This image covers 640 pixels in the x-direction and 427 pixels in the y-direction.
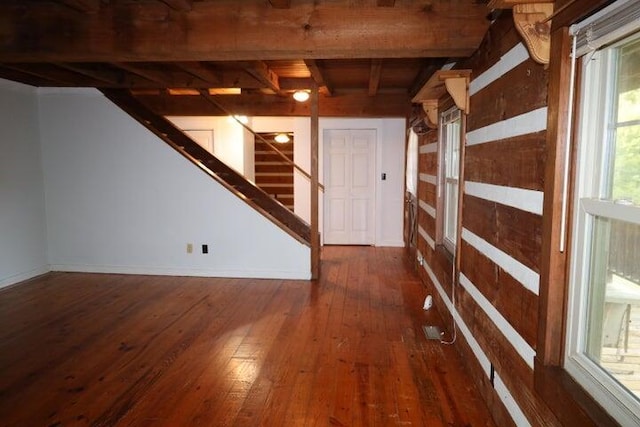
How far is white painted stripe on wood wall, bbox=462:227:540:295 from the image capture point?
169 cm

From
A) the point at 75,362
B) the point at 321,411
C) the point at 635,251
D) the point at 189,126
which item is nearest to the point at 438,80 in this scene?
the point at 635,251

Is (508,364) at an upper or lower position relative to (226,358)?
upper

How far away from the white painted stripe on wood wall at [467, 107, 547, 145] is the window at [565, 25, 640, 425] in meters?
0.25

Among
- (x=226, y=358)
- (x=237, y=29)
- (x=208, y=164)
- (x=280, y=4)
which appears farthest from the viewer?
(x=208, y=164)

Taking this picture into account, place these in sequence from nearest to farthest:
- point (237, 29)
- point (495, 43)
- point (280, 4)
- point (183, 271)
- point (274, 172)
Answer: point (495, 43) → point (280, 4) → point (237, 29) → point (183, 271) → point (274, 172)

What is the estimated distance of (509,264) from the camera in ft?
6.41

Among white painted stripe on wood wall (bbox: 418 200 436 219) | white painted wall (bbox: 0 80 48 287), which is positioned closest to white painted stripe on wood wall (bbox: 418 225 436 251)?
white painted stripe on wood wall (bbox: 418 200 436 219)

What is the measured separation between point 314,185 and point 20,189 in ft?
10.5

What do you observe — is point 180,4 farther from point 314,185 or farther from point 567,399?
point 567,399

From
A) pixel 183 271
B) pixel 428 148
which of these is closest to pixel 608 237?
pixel 428 148

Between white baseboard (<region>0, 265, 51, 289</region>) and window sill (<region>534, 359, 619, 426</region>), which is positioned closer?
window sill (<region>534, 359, 619, 426</region>)

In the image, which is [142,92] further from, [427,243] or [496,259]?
[496,259]

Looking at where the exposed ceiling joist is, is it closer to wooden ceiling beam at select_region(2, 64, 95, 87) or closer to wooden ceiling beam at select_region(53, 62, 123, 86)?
wooden ceiling beam at select_region(2, 64, 95, 87)

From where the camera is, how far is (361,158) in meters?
6.44
